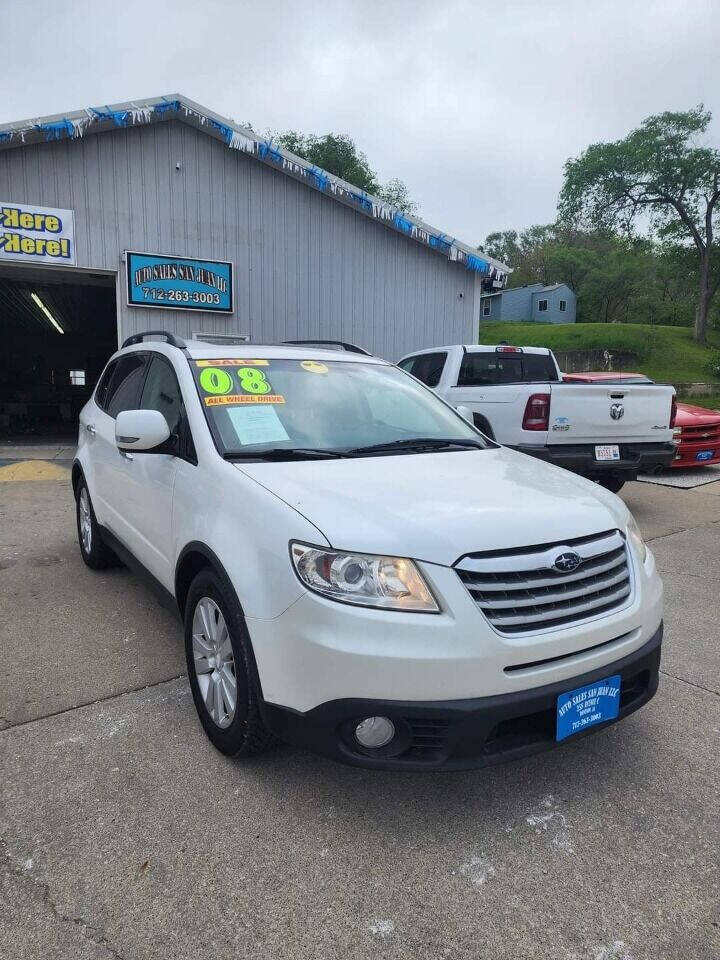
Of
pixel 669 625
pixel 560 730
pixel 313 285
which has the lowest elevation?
pixel 669 625

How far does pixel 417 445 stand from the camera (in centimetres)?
313

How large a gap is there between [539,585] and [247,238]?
1026 cm

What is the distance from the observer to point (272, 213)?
1119 centimetres

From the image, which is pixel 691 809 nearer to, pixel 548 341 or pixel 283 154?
pixel 283 154

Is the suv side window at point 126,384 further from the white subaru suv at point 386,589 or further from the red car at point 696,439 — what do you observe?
the red car at point 696,439

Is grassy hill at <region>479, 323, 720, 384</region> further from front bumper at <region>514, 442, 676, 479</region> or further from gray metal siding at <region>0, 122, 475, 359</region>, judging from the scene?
front bumper at <region>514, 442, 676, 479</region>

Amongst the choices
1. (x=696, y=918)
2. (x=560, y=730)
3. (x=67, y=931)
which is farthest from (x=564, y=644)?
(x=67, y=931)

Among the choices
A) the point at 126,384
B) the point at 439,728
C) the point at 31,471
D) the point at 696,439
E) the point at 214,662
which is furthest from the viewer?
the point at 31,471

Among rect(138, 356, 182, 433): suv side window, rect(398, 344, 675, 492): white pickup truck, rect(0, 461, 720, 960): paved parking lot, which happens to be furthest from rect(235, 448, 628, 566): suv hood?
rect(398, 344, 675, 492): white pickup truck

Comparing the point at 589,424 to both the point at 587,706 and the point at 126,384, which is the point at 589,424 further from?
the point at 587,706

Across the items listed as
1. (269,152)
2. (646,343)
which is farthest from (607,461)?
(646,343)

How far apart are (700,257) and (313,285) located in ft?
111

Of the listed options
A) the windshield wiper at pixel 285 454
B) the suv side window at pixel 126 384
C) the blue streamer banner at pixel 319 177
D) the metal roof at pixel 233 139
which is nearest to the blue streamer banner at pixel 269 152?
the metal roof at pixel 233 139

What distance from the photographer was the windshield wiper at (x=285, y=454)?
2734 mm
